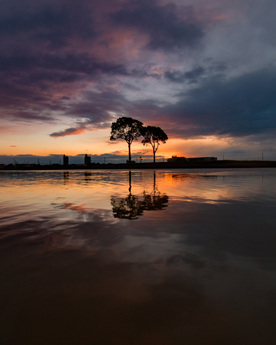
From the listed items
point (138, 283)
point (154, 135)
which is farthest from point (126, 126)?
point (138, 283)

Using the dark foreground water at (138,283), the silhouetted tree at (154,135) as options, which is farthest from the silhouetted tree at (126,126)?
the dark foreground water at (138,283)

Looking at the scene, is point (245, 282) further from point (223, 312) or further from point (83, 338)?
point (83, 338)

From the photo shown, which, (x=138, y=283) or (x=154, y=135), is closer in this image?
(x=138, y=283)

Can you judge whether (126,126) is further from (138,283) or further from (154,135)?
(138,283)

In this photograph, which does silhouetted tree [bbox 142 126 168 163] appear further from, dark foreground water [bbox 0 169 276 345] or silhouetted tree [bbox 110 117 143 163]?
dark foreground water [bbox 0 169 276 345]

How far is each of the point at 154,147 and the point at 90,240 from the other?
2404 inches

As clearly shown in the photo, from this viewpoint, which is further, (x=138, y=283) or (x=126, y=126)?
(x=126, y=126)

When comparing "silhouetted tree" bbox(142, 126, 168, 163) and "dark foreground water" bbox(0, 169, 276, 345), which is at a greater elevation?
"silhouetted tree" bbox(142, 126, 168, 163)

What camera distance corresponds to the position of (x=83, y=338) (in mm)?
1984

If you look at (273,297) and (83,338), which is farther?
(273,297)

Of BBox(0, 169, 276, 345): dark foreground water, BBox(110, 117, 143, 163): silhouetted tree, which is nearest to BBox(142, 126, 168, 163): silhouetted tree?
BBox(110, 117, 143, 163): silhouetted tree

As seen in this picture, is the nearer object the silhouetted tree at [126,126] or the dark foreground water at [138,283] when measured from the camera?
the dark foreground water at [138,283]

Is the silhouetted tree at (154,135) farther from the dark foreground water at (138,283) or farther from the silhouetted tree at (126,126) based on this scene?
the dark foreground water at (138,283)

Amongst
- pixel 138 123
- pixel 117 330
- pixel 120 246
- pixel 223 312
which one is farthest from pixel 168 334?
pixel 138 123
